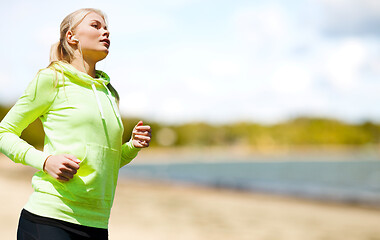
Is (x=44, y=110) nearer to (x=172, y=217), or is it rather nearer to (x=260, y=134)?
(x=172, y=217)

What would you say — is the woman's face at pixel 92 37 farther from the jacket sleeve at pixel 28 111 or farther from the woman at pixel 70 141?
the jacket sleeve at pixel 28 111

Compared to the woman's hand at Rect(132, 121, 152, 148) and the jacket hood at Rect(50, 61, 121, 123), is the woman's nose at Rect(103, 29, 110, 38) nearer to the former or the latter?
the jacket hood at Rect(50, 61, 121, 123)

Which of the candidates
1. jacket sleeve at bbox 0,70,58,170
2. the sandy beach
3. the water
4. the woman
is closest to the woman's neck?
the woman

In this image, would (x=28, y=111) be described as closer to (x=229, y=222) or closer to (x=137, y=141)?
(x=137, y=141)

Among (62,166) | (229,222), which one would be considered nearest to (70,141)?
(62,166)

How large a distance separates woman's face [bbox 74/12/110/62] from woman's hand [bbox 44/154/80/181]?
518mm

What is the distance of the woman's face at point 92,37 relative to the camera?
2.18 metres

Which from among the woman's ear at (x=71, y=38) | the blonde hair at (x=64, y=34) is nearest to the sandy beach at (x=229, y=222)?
the blonde hair at (x=64, y=34)

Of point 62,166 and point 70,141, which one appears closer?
point 62,166

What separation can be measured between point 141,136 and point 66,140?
1.40 feet

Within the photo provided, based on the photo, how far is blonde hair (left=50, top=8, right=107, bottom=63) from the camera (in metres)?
2.20

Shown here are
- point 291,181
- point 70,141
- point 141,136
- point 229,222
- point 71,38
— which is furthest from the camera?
point 291,181

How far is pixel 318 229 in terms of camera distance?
1377cm

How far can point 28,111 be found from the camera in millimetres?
2105
